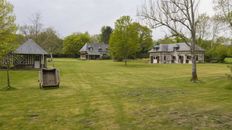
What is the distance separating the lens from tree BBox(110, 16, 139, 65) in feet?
165

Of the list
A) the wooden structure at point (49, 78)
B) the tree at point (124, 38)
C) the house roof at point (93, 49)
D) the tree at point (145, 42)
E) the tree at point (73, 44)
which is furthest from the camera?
the tree at point (73, 44)

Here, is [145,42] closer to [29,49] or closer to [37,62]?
[37,62]

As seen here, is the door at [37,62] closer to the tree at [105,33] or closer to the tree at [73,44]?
the tree at [73,44]

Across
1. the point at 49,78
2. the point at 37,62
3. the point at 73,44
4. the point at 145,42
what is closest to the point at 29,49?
the point at 37,62

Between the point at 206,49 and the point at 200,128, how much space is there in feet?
214

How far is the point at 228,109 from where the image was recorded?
32.9 ft

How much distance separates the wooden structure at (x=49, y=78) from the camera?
1767cm

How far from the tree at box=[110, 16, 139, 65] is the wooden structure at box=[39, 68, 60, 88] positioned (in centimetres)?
3232

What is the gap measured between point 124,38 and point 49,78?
1290 inches

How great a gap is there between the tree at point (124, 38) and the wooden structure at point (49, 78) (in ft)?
106

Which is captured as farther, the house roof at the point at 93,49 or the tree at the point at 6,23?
Result: the house roof at the point at 93,49

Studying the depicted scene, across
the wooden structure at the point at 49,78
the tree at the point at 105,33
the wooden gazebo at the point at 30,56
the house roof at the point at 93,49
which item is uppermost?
the tree at the point at 105,33

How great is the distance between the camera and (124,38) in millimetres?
50062

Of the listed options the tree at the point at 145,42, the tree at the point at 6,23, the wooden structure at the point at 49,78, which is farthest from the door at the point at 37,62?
the tree at the point at 145,42
